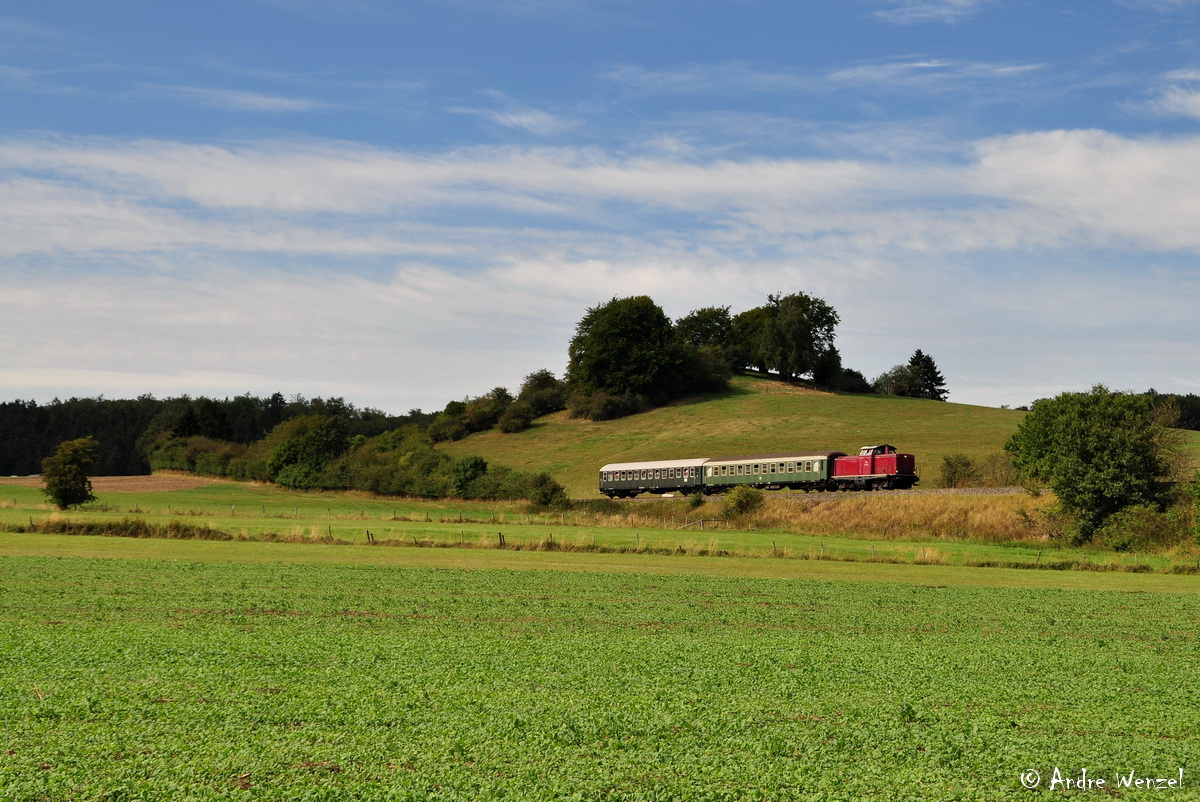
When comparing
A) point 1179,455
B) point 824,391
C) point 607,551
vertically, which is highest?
point 824,391

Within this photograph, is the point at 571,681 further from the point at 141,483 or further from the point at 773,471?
the point at 141,483

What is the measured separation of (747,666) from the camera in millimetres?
16312

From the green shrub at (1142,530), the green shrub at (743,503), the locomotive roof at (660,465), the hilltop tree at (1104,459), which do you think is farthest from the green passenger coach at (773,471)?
the green shrub at (1142,530)

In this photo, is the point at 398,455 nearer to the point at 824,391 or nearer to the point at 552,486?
the point at 552,486

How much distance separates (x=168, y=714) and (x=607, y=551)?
30402 millimetres

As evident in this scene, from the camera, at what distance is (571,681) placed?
14.7 m

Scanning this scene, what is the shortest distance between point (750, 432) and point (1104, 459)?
152 feet

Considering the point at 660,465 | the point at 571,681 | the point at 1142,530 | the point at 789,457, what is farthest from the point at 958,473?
the point at 571,681

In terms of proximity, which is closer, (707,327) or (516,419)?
(516,419)

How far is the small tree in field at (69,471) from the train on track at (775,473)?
3397 centimetres

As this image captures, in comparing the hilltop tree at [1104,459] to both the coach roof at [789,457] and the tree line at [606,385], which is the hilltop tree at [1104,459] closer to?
the coach roof at [789,457]

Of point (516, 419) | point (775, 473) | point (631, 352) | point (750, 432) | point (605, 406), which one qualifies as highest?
point (631, 352)

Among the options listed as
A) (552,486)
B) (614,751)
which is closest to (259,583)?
(614,751)

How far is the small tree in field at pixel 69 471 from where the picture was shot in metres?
57.9
